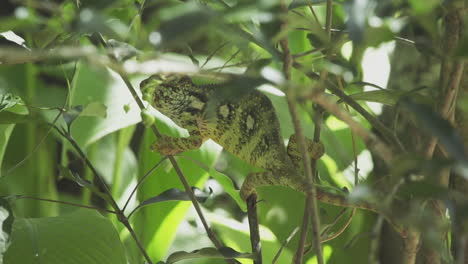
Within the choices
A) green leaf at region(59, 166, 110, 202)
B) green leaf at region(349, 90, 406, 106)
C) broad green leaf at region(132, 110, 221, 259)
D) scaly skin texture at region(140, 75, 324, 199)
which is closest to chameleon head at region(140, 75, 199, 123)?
scaly skin texture at region(140, 75, 324, 199)

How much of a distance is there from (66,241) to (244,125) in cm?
33

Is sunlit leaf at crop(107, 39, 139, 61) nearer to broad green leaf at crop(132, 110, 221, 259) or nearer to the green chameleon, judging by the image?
the green chameleon

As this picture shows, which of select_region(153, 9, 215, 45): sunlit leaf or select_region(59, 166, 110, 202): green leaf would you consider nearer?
select_region(153, 9, 215, 45): sunlit leaf

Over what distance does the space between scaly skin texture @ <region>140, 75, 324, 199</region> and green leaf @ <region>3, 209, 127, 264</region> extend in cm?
18

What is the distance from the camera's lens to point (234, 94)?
43 cm

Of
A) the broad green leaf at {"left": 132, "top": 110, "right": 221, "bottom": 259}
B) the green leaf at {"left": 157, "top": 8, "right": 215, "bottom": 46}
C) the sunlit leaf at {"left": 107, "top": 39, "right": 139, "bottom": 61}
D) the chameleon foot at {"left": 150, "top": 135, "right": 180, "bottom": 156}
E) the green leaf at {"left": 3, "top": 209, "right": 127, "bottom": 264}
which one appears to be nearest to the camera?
→ the green leaf at {"left": 157, "top": 8, "right": 215, "bottom": 46}

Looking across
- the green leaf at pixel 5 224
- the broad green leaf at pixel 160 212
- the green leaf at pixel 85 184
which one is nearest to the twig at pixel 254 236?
the green leaf at pixel 85 184

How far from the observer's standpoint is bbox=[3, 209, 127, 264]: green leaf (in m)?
0.88

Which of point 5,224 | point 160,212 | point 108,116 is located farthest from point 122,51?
point 160,212

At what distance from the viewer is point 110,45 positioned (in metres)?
0.73

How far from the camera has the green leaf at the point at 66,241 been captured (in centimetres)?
88

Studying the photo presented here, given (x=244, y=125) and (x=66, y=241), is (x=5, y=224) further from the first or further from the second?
(x=244, y=125)

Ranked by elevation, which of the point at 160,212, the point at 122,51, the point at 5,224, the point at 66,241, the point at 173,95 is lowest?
the point at 160,212

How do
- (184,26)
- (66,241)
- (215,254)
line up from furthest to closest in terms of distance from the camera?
(66,241) < (215,254) < (184,26)
